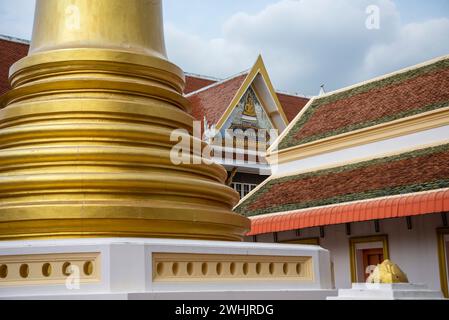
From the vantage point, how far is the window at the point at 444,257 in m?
11.9

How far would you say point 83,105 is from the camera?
5582 millimetres

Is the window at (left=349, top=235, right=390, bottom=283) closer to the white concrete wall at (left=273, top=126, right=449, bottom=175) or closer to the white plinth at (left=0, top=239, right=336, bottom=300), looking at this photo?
the white concrete wall at (left=273, top=126, right=449, bottom=175)

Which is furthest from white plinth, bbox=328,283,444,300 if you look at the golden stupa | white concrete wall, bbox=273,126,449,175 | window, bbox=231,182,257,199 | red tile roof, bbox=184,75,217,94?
red tile roof, bbox=184,75,217,94

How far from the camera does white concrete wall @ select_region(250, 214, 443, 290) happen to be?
1215 centimetres

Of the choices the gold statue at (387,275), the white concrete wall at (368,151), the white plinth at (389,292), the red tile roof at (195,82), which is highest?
the red tile roof at (195,82)

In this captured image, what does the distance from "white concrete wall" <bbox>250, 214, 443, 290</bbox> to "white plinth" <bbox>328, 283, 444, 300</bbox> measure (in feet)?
20.3

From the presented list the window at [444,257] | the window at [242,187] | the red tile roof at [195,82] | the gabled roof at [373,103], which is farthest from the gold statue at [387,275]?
the red tile roof at [195,82]

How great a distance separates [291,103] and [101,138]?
18899 mm

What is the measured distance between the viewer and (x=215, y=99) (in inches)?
750

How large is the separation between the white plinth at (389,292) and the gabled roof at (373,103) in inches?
293

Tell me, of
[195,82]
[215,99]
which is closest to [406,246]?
[215,99]

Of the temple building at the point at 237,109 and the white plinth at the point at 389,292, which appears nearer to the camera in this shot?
the white plinth at the point at 389,292

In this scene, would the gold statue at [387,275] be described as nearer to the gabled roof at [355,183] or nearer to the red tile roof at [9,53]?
the gabled roof at [355,183]

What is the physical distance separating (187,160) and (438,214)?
748cm
